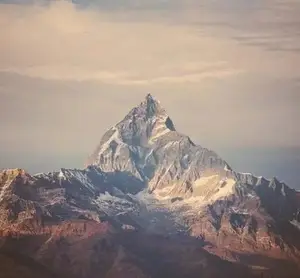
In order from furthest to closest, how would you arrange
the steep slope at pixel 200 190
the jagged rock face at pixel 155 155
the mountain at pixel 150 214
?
the jagged rock face at pixel 155 155 → the steep slope at pixel 200 190 → the mountain at pixel 150 214

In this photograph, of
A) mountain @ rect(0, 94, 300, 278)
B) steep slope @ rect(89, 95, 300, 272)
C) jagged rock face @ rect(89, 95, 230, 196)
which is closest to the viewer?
mountain @ rect(0, 94, 300, 278)

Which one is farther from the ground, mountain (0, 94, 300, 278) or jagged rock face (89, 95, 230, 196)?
jagged rock face (89, 95, 230, 196)

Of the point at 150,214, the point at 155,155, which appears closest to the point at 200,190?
the point at 155,155

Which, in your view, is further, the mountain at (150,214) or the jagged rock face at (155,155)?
the jagged rock face at (155,155)

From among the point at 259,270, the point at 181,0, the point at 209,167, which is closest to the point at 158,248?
the point at 259,270

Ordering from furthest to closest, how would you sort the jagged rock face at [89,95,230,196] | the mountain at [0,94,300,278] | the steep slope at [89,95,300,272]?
the jagged rock face at [89,95,230,196]
the steep slope at [89,95,300,272]
the mountain at [0,94,300,278]

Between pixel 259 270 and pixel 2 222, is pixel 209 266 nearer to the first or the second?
pixel 259 270

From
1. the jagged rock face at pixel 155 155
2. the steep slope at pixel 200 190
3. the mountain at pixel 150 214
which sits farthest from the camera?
the jagged rock face at pixel 155 155
